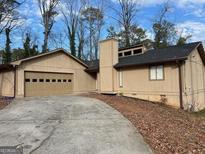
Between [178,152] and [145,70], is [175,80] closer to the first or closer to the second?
[145,70]

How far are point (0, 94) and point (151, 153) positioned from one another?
17.4 metres

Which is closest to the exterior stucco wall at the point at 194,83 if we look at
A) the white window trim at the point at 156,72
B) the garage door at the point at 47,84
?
the white window trim at the point at 156,72

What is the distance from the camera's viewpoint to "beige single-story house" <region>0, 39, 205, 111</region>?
17.7 meters

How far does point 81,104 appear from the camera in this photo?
45.1ft

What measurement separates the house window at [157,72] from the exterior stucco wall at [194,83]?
161 cm

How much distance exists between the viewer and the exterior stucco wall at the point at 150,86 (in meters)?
17.5

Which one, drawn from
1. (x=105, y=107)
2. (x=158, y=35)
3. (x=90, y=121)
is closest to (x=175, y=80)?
(x=105, y=107)

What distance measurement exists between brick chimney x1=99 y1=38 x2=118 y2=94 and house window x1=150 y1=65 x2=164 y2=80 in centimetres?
388

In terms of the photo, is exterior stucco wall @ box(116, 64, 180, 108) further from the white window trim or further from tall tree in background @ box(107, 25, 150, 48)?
tall tree in background @ box(107, 25, 150, 48)

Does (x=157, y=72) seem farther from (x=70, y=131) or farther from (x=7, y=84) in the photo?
(x=7, y=84)

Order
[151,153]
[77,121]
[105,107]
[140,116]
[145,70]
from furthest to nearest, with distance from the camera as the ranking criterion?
[145,70]
[105,107]
[140,116]
[77,121]
[151,153]

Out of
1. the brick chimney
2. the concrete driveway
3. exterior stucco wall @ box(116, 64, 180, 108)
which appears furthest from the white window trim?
the concrete driveway

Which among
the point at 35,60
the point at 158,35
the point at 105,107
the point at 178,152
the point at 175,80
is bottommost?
the point at 178,152

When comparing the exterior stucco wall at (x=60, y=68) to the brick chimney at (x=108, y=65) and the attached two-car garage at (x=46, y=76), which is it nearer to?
the attached two-car garage at (x=46, y=76)
